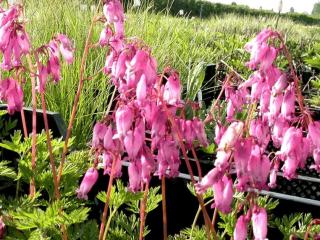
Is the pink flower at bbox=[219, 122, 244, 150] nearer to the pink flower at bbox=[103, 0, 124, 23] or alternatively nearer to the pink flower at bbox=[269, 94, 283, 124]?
the pink flower at bbox=[269, 94, 283, 124]

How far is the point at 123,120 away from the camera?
124cm

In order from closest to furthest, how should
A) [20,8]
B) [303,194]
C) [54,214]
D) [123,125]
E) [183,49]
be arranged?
[123,125], [54,214], [20,8], [303,194], [183,49]

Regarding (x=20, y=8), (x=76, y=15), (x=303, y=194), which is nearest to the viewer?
(x=20, y=8)

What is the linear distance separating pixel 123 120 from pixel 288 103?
1.49ft

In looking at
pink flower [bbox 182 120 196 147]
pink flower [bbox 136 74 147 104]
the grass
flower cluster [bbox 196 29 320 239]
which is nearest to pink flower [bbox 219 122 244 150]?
flower cluster [bbox 196 29 320 239]

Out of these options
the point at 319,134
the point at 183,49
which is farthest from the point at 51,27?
the point at 319,134

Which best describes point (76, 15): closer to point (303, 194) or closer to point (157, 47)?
point (157, 47)

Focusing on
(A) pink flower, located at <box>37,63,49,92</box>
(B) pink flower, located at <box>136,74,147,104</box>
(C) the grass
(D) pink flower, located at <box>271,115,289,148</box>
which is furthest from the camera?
(C) the grass

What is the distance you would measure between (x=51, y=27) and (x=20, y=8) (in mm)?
2918

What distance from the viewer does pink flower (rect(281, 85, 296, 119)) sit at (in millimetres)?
1440

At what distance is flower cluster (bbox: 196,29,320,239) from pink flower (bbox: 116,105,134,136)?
0.20 m

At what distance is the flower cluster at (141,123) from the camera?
1.25 metres

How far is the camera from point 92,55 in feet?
14.3

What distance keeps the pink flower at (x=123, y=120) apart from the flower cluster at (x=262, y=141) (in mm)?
202
